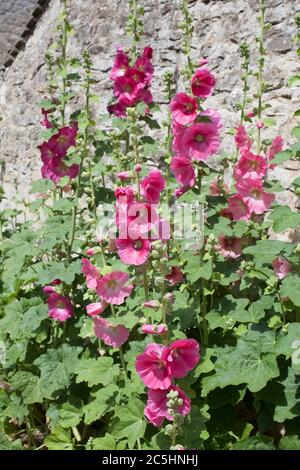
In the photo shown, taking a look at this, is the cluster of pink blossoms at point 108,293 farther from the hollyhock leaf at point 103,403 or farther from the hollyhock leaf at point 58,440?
the hollyhock leaf at point 58,440

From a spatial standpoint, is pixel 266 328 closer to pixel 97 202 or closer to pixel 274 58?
pixel 97 202

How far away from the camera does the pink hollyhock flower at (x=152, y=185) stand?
1771 mm

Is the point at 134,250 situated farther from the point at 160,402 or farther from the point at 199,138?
the point at 199,138

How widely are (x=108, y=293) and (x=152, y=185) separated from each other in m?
0.42

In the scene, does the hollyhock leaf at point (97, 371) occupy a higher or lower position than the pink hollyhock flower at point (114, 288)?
lower

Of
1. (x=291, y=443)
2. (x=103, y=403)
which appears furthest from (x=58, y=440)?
(x=291, y=443)

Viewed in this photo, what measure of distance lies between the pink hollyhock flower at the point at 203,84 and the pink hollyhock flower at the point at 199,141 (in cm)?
12

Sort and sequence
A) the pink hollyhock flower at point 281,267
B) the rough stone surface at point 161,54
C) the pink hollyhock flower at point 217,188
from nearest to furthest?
the pink hollyhock flower at point 281,267 < the pink hollyhock flower at point 217,188 < the rough stone surface at point 161,54

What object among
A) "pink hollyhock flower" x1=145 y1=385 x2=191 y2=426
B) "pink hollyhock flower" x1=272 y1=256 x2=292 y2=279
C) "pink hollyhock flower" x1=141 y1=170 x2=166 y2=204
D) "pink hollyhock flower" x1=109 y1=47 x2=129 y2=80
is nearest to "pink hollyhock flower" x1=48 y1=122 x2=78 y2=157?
"pink hollyhock flower" x1=109 y1=47 x2=129 y2=80

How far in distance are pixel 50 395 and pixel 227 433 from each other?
2.36ft

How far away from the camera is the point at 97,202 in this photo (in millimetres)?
2510

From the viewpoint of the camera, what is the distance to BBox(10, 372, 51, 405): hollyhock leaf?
2.17m

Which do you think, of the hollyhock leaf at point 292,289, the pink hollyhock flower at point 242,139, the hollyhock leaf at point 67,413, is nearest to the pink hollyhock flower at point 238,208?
the pink hollyhock flower at point 242,139

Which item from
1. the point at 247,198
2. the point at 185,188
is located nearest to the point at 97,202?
the point at 185,188
